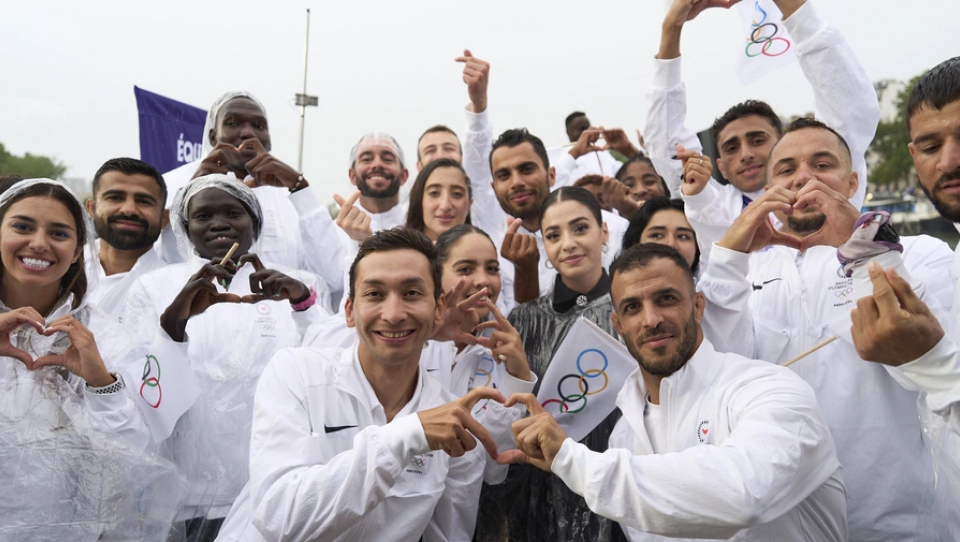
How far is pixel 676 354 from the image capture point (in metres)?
3.04

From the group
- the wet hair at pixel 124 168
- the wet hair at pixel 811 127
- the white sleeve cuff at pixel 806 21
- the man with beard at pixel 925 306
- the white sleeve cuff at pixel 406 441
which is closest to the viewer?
the man with beard at pixel 925 306

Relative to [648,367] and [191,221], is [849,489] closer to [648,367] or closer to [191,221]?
[648,367]

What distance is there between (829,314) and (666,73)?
2.07m

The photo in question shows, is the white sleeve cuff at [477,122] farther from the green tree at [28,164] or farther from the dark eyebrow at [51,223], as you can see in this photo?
the green tree at [28,164]

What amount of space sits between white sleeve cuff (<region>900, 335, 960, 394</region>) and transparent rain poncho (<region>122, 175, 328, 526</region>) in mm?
2868

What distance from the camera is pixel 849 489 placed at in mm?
3129

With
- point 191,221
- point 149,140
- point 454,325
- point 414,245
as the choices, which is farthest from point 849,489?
point 149,140

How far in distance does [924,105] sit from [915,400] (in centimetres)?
127

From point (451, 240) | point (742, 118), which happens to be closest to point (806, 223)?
point (742, 118)

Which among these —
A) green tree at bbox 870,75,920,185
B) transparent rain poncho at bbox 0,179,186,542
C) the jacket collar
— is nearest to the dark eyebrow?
transparent rain poncho at bbox 0,179,186,542

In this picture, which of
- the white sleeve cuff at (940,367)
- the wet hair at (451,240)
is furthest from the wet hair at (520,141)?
→ the white sleeve cuff at (940,367)

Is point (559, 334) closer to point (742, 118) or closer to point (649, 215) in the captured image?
point (649, 215)

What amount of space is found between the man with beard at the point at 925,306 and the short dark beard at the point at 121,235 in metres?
3.92

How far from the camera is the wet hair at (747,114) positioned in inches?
193
